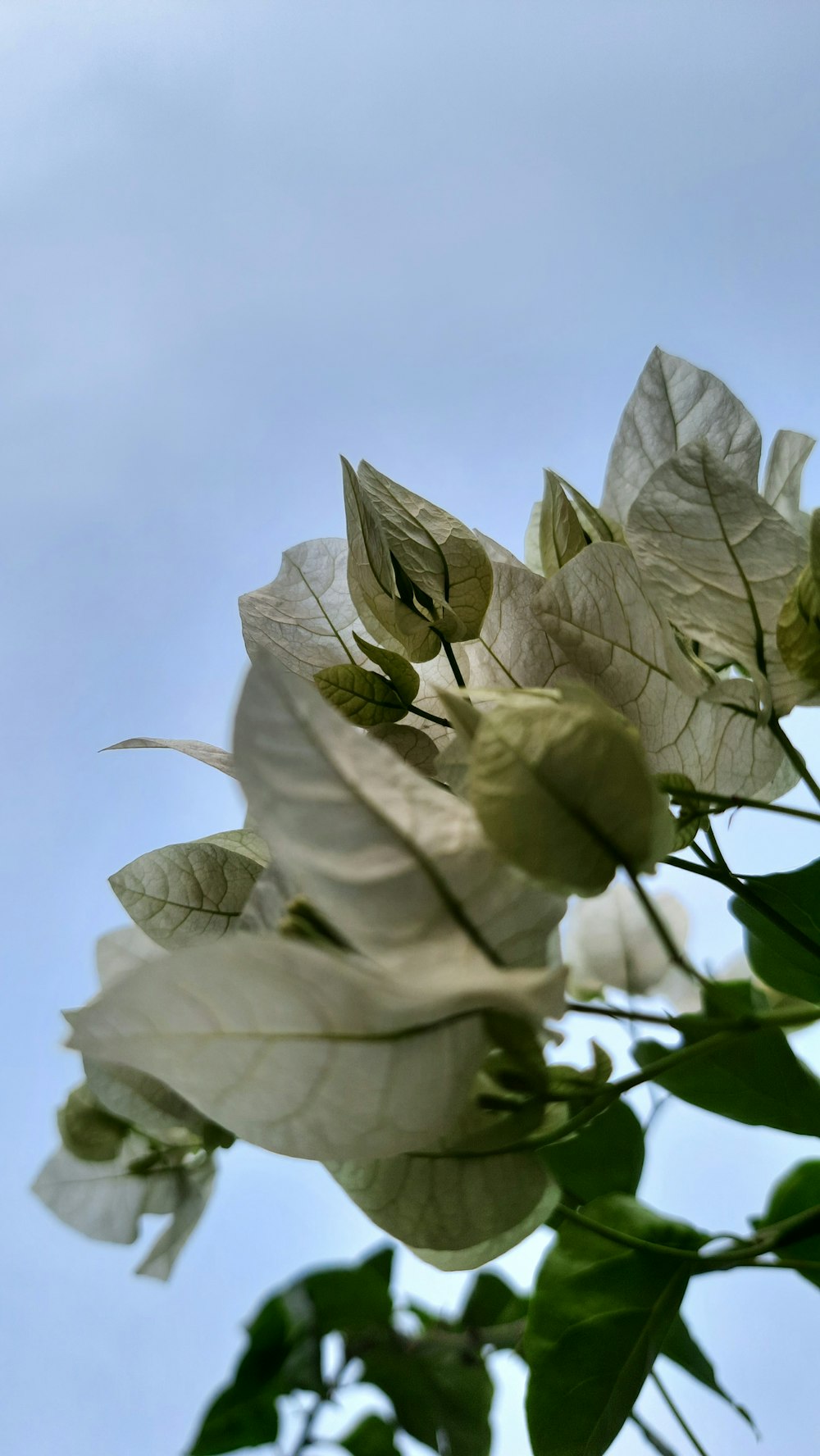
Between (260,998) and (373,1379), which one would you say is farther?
(373,1379)

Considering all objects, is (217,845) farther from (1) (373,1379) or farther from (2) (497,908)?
(1) (373,1379)

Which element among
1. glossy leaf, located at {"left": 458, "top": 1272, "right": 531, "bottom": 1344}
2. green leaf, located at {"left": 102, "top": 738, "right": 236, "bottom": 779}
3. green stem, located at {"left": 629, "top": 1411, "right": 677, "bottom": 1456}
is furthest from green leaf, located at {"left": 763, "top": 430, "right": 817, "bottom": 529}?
glossy leaf, located at {"left": 458, "top": 1272, "right": 531, "bottom": 1344}

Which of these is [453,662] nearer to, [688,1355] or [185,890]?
[185,890]

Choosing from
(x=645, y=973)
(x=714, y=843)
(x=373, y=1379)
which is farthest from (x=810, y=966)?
(x=373, y=1379)

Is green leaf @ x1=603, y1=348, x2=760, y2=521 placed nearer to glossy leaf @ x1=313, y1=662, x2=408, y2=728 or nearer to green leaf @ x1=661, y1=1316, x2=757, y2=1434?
glossy leaf @ x1=313, y1=662, x2=408, y2=728

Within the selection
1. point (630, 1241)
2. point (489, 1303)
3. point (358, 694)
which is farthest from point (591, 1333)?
point (489, 1303)

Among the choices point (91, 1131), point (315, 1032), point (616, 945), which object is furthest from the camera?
point (616, 945)
